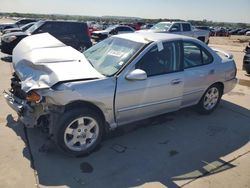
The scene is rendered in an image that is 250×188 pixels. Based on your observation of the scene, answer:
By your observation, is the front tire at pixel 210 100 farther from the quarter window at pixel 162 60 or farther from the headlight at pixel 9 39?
the headlight at pixel 9 39

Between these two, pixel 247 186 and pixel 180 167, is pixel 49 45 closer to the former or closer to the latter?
pixel 180 167

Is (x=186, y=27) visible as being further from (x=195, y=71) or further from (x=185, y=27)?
(x=195, y=71)

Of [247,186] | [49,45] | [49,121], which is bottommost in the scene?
[247,186]

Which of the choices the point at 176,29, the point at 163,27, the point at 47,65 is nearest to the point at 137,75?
the point at 47,65

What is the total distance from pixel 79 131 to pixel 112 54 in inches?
55.5

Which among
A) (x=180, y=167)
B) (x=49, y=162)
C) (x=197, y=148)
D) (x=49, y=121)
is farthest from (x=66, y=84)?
(x=197, y=148)

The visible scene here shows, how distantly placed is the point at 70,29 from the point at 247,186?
10679 millimetres

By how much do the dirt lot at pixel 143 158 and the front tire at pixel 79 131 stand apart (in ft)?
0.51

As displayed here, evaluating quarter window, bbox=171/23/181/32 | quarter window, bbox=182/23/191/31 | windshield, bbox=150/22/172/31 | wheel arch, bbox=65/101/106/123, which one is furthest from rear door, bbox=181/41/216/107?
quarter window, bbox=182/23/191/31

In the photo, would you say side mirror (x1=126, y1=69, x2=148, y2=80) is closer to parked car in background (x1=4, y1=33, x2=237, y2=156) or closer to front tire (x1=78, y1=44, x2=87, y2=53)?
A: parked car in background (x1=4, y1=33, x2=237, y2=156)

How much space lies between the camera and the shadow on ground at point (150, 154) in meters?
3.63

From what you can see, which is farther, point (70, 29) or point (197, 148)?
point (70, 29)

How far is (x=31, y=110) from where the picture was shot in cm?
408

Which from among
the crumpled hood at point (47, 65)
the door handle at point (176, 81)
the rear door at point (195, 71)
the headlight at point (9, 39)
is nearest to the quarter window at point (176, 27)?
the headlight at point (9, 39)
